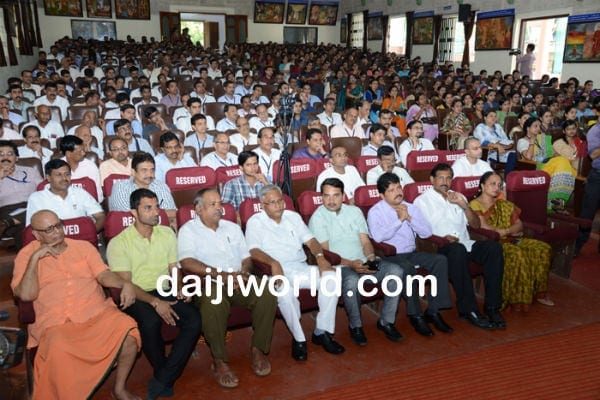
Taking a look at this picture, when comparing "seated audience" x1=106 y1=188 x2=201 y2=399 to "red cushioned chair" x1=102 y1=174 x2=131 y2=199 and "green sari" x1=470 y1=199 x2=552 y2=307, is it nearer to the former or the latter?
"red cushioned chair" x1=102 y1=174 x2=131 y2=199

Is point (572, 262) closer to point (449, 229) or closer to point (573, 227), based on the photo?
point (573, 227)

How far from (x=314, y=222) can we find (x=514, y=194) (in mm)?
1893

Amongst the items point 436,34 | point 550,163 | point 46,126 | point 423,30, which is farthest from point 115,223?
point 423,30

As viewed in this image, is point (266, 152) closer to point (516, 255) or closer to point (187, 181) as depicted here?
point (187, 181)

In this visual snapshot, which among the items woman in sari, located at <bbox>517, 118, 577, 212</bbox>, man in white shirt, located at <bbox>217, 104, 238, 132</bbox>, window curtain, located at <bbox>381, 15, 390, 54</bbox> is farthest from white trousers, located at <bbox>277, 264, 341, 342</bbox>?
window curtain, located at <bbox>381, 15, 390, 54</bbox>

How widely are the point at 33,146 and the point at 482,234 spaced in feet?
14.0

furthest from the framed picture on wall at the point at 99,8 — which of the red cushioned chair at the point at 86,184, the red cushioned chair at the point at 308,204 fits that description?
the red cushioned chair at the point at 308,204

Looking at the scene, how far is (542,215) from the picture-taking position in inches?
177

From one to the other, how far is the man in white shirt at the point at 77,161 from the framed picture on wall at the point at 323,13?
20.4 metres

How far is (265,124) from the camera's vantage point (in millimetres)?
6953

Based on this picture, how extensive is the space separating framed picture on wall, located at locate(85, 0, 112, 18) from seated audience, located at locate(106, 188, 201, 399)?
64.0 ft

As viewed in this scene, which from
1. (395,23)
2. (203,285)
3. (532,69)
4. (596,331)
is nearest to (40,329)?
(203,285)

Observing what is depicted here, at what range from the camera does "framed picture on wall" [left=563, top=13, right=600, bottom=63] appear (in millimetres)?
12031

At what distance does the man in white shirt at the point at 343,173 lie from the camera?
459 cm
